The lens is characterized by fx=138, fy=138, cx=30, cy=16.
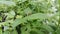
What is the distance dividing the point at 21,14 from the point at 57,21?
197mm

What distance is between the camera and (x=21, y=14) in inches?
26.5

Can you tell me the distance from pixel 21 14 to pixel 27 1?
0.11 meters

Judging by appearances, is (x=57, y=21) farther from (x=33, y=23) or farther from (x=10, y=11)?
(x=10, y=11)

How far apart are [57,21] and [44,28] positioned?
0.06 m

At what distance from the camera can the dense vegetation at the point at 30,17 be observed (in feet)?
1.75

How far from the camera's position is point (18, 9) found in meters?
0.72

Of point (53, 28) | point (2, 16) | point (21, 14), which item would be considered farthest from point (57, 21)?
point (2, 16)

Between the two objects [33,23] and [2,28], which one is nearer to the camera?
[33,23]

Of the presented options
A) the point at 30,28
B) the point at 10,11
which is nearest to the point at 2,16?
the point at 10,11

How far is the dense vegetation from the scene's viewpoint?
0.53 meters

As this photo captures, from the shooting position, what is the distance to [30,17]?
0.52 m

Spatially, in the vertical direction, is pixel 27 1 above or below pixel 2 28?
above

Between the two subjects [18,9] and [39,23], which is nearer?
[39,23]

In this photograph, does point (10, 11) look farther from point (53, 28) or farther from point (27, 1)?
point (53, 28)
